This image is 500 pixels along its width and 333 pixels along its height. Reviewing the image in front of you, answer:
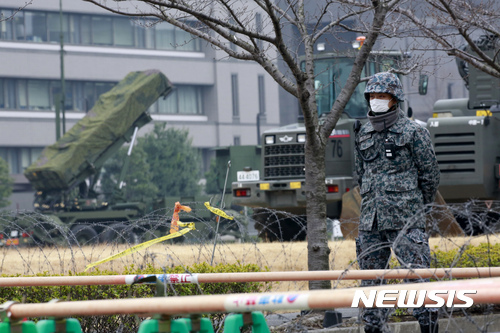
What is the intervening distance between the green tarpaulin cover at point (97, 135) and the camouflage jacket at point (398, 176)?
705 inches

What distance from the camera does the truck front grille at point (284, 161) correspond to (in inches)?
604

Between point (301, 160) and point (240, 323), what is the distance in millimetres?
11755

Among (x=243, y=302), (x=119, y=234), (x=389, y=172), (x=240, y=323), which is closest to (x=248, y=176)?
(x=119, y=234)

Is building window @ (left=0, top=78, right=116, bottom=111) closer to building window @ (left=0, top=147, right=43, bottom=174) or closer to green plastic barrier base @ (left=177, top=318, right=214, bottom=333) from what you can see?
building window @ (left=0, top=147, right=43, bottom=174)

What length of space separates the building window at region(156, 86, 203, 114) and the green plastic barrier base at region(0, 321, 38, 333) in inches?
2075

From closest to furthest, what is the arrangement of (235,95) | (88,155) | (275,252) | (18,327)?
(18,327), (275,252), (88,155), (235,95)

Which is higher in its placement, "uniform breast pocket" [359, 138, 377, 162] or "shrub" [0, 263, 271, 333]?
"uniform breast pocket" [359, 138, 377, 162]

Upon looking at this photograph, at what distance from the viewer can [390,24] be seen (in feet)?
28.5

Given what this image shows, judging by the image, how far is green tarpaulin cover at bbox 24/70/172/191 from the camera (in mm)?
23062

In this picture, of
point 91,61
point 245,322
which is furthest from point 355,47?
point 91,61

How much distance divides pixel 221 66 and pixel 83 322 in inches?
2005

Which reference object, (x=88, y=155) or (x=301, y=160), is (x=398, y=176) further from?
(x=88, y=155)

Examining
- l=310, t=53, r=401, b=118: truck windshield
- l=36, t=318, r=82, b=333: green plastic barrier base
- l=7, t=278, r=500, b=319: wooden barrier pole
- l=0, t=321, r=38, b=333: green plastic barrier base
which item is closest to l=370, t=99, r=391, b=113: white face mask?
l=7, t=278, r=500, b=319: wooden barrier pole

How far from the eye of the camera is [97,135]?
23578 millimetres
